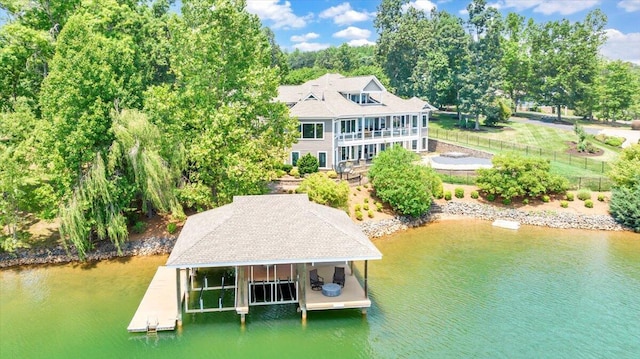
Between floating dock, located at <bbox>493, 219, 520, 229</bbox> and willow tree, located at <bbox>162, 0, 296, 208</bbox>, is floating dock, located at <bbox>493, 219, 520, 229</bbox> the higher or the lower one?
the lower one

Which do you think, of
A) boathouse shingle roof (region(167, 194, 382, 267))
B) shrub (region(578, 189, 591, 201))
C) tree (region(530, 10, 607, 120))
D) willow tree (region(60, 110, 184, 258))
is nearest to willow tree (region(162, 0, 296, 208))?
willow tree (region(60, 110, 184, 258))

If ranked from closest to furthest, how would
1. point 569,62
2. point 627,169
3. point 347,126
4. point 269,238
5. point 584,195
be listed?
point 269,238
point 627,169
point 584,195
point 347,126
point 569,62

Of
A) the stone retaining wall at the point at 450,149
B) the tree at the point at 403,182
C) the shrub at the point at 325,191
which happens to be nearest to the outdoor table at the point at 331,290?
the shrub at the point at 325,191

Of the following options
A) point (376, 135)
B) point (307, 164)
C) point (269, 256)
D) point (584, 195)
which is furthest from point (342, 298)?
point (376, 135)

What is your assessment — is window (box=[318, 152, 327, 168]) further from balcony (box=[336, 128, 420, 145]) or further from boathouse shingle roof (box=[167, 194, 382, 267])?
boathouse shingle roof (box=[167, 194, 382, 267])

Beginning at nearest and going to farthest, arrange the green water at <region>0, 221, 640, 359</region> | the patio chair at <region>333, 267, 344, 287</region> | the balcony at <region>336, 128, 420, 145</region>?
the green water at <region>0, 221, 640, 359</region> → the patio chair at <region>333, 267, 344, 287</region> → the balcony at <region>336, 128, 420, 145</region>

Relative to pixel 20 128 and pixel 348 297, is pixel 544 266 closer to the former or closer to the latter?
pixel 348 297

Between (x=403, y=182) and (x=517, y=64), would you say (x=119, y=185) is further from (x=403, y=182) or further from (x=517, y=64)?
(x=517, y=64)
